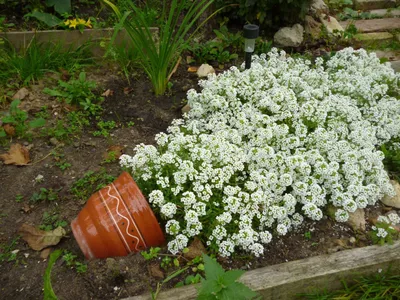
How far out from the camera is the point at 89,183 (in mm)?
2936

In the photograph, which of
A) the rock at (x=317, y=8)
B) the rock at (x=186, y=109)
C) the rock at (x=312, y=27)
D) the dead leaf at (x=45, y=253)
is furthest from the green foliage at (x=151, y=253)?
the rock at (x=317, y=8)

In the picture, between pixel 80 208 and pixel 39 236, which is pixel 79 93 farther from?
pixel 39 236

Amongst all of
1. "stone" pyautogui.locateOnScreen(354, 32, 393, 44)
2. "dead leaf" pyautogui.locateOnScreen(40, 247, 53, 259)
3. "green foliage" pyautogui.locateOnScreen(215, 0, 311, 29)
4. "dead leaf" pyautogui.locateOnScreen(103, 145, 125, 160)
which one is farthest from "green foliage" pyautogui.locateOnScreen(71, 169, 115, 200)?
"stone" pyautogui.locateOnScreen(354, 32, 393, 44)

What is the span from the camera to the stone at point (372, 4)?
20.2 feet

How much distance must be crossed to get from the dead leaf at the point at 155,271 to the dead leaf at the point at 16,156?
1.34 meters

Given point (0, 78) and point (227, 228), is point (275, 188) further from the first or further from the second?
point (0, 78)

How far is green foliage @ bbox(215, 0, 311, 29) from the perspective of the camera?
14.4 ft

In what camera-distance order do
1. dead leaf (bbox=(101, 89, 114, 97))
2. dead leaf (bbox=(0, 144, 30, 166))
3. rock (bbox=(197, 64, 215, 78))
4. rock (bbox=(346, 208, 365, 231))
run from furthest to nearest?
rock (bbox=(197, 64, 215, 78)) → dead leaf (bbox=(101, 89, 114, 97)) → dead leaf (bbox=(0, 144, 30, 166)) → rock (bbox=(346, 208, 365, 231))

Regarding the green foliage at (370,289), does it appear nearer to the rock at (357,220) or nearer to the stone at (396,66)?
the rock at (357,220)

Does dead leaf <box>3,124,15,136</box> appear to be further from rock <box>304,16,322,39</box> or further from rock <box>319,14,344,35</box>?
rock <box>319,14,344,35</box>

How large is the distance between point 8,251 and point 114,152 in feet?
3.26

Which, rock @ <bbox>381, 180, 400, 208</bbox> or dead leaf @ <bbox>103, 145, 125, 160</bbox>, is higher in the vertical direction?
rock @ <bbox>381, 180, 400, 208</bbox>

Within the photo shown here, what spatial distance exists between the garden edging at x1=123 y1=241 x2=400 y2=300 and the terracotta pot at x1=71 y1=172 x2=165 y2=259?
329mm

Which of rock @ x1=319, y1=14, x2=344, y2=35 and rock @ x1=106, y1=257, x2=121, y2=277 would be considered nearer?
rock @ x1=106, y1=257, x2=121, y2=277
